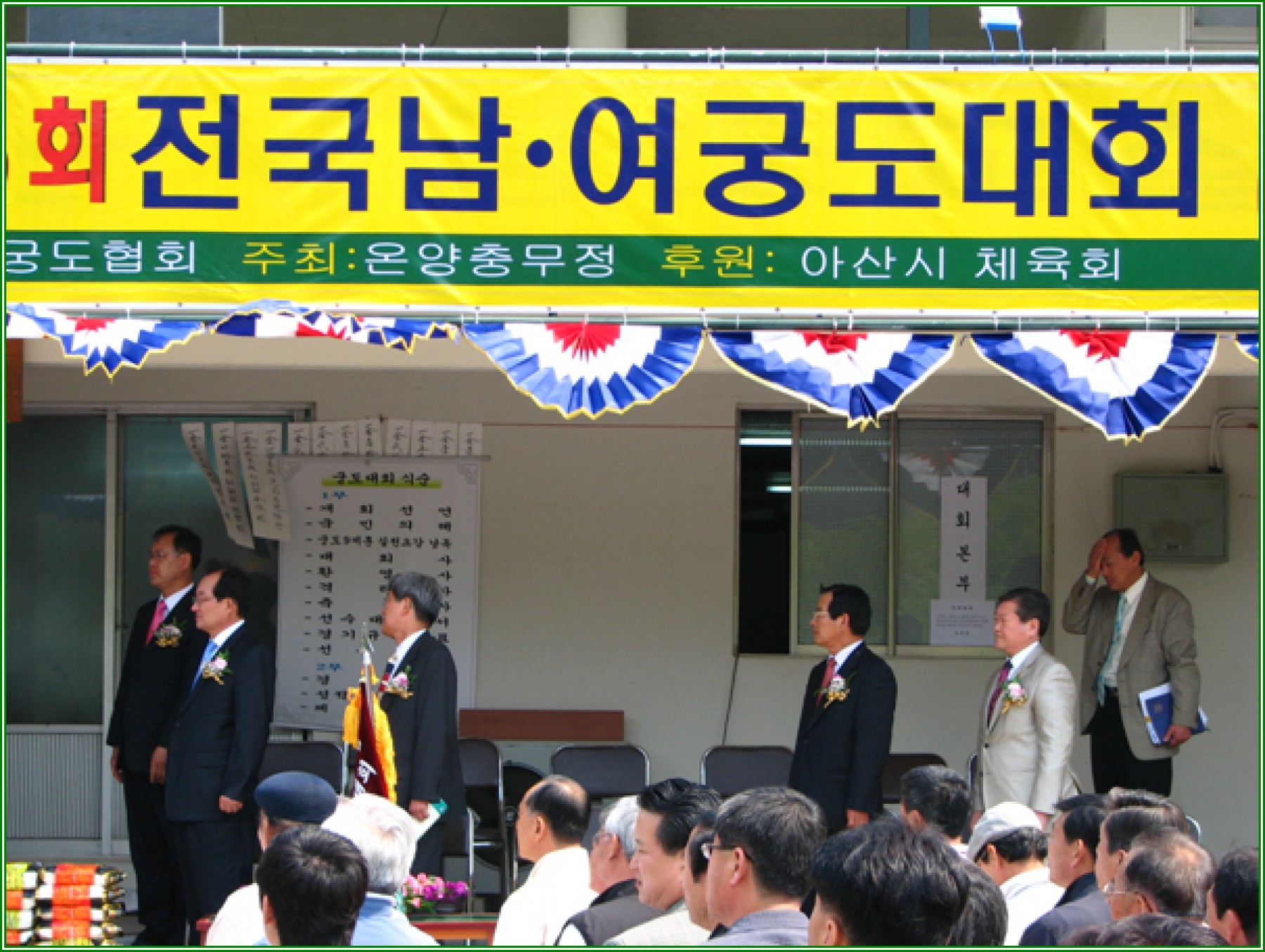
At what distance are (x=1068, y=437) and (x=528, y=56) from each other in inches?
137

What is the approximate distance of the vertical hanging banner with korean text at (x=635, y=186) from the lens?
504 centimetres

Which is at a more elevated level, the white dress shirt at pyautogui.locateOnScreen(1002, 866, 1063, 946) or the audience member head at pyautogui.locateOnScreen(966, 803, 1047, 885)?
the audience member head at pyautogui.locateOnScreen(966, 803, 1047, 885)

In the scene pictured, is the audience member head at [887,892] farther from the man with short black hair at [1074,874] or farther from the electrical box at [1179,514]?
the electrical box at [1179,514]

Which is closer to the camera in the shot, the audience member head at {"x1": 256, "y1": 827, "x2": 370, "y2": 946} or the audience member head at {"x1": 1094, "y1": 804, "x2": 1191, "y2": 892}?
the audience member head at {"x1": 256, "y1": 827, "x2": 370, "y2": 946}

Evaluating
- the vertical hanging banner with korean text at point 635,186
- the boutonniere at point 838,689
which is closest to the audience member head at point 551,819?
the vertical hanging banner with korean text at point 635,186

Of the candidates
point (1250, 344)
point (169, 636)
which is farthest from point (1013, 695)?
Result: point (169, 636)

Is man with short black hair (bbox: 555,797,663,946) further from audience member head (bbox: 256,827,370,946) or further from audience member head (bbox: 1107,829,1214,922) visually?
audience member head (bbox: 1107,829,1214,922)

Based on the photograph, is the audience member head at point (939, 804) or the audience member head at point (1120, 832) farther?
the audience member head at point (939, 804)

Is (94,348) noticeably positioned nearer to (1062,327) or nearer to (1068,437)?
(1062,327)

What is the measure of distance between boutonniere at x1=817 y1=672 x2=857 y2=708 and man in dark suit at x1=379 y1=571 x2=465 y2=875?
1.50 meters

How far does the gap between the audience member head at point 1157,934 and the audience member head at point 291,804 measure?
76.2 inches

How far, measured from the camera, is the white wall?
704cm

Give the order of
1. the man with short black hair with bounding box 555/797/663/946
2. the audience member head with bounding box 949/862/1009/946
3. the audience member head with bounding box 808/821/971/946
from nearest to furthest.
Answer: the audience member head with bounding box 808/821/971/946, the audience member head with bounding box 949/862/1009/946, the man with short black hair with bounding box 555/797/663/946

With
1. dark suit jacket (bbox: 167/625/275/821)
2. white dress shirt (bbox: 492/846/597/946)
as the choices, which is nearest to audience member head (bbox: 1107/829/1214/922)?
white dress shirt (bbox: 492/846/597/946)
